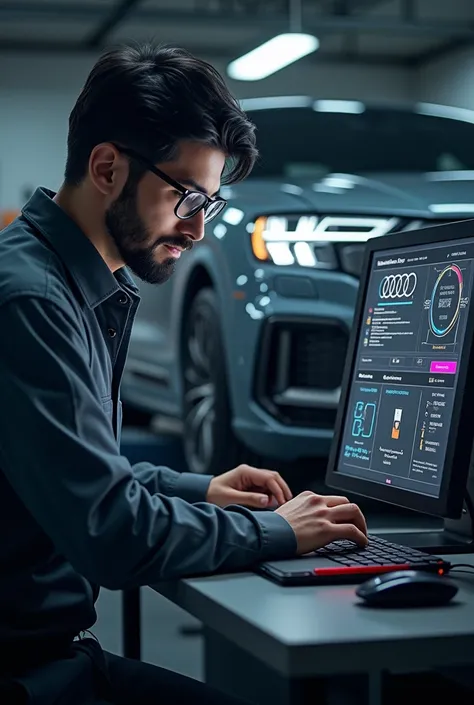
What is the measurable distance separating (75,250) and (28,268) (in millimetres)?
110

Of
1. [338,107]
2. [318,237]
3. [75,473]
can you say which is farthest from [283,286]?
[75,473]

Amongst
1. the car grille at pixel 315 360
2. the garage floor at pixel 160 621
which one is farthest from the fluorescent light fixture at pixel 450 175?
the garage floor at pixel 160 621

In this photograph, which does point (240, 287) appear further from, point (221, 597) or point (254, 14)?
point (254, 14)

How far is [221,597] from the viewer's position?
1.34 metres

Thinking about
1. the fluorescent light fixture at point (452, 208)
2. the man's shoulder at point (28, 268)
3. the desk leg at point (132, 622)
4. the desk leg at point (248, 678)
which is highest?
the fluorescent light fixture at point (452, 208)

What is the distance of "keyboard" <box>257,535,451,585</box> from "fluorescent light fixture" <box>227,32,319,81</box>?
7531mm

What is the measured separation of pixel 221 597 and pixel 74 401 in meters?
0.27

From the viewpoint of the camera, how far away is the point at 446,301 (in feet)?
5.52

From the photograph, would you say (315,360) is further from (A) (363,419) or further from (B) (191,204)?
(B) (191,204)

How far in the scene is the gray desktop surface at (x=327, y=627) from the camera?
1150mm

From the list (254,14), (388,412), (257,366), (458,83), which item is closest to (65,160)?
(388,412)

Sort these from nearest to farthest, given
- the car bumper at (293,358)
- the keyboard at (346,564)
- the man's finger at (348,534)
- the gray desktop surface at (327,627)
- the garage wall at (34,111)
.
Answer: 1. the gray desktop surface at (327,627)
2. the keyboard at (346,564)
3. the man's finger at (348,534)
4. the car bumper at (293,358)
5. the garage wall at (34,111)

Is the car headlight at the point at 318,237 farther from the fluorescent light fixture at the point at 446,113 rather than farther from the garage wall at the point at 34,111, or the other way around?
the garage wall at the point at 34,111

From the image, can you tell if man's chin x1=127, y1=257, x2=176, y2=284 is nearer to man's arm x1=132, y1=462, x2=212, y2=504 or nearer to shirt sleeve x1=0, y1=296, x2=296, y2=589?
shirt sleeve x1=0, y1=296, x2=296, y2=589
